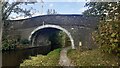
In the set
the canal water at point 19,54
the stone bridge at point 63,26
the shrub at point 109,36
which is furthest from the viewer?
the stone bridge at point 63,26

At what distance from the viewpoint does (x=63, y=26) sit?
16.8 ft

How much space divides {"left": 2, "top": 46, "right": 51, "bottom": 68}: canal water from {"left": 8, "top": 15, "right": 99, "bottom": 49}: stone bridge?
0.27 m

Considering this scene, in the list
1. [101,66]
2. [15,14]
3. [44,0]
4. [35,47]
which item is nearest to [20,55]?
[35,47]

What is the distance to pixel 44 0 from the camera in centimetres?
376

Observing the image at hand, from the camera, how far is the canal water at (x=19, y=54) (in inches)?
153

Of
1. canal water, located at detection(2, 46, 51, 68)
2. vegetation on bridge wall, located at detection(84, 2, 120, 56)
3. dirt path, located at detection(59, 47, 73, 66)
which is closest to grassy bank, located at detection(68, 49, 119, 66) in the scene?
vegetation on bridge wall, located at detection(84, 2, 120, 56)

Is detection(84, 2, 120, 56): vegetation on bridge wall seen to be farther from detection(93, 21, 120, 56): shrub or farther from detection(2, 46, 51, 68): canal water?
detection(2, 46, 51, 68): canal water

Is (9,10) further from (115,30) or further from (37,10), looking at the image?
(115,30)

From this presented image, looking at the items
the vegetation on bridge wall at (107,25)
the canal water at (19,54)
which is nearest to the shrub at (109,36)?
the vegetation on bridge wall at (107,25)

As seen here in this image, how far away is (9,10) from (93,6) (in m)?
1.60

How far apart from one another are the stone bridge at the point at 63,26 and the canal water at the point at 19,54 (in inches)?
10.5

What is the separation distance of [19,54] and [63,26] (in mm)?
1306

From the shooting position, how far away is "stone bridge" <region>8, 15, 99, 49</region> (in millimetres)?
4155

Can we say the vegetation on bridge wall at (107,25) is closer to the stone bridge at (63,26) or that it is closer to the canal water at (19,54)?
the stone bridge at (63,26)
